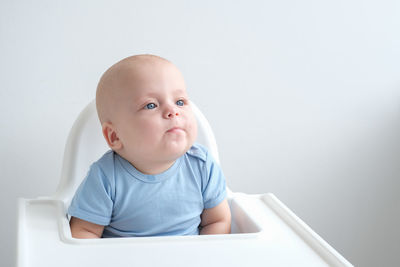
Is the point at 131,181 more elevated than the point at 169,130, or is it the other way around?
the point at 169,130

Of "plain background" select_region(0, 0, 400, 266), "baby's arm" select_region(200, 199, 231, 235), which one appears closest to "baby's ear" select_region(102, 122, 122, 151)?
"baby's arm" select_region(200, 199, 231, 235)

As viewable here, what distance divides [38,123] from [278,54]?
0.73 m

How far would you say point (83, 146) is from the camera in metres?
1.22

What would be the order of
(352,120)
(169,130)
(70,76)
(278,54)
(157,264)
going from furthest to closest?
(352,120)
(278,54)
(70,76)
(169,130)
(157,264)

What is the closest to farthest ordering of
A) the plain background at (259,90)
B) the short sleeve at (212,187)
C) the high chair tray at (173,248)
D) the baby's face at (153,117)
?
Result: the high chair tray at (173,248) → the baby's face at (153,117) → the short sleeve at (212,187) → the plain background at (259,90)

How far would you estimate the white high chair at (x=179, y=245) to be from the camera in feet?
2.73

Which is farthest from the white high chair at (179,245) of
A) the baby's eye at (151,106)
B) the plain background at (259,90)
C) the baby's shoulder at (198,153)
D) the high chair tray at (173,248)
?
the plain background at (259,90)

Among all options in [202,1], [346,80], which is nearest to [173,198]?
[202,1]

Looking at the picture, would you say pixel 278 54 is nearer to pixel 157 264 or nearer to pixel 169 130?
pixel 169 130

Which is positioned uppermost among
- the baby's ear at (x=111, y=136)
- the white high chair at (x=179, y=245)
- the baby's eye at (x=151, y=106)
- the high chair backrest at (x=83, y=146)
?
the baby's eye at (x=151, y=106)

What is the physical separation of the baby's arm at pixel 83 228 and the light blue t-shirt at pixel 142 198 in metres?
A: 0.02

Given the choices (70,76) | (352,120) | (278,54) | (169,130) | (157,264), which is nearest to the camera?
(157,264)

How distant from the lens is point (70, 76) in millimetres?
1539

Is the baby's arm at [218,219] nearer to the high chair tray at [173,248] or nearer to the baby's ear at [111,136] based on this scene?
the high chair tray at [173,248]
